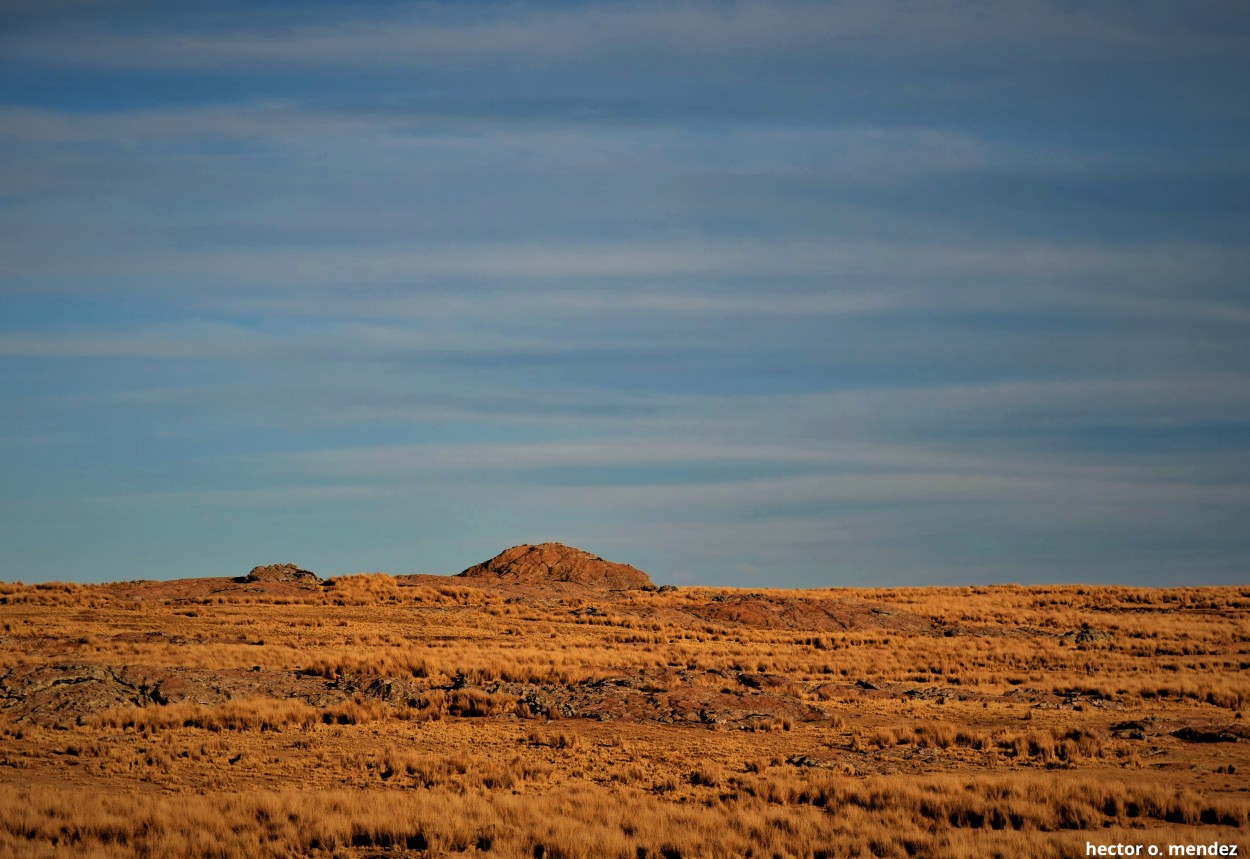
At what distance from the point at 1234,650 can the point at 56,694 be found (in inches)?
1991

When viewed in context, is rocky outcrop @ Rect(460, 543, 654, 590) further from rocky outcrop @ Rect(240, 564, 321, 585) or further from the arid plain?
the arid plain

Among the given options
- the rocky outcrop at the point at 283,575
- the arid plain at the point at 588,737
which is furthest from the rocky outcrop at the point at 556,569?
the arid plain at the point at 588,737

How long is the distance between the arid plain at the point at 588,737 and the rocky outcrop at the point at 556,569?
74.4 feet

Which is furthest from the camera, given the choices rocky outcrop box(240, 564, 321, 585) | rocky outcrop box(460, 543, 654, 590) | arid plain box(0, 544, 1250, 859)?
rocky outcrop box(460, 543, 654, 590)

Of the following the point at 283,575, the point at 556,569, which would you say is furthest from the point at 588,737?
the point at 556,569

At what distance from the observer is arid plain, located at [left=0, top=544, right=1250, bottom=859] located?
17.7 m

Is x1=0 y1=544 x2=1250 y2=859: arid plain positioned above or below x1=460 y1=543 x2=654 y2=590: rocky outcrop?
below

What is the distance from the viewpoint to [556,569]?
82.4m

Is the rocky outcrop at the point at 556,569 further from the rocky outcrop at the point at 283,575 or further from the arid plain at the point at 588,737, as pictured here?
the arid plain at the point at 588,737

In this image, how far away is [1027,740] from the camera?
26.8m

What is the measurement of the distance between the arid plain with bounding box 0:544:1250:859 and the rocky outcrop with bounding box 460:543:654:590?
22668 millimetres

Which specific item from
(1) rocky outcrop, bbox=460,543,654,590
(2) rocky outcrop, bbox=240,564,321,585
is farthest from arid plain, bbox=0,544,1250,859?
(1) rocky outcrop, bbox=460,543,654,590

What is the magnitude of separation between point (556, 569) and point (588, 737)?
55110 mm

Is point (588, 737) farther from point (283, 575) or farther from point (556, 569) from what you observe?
point (556, 569)
